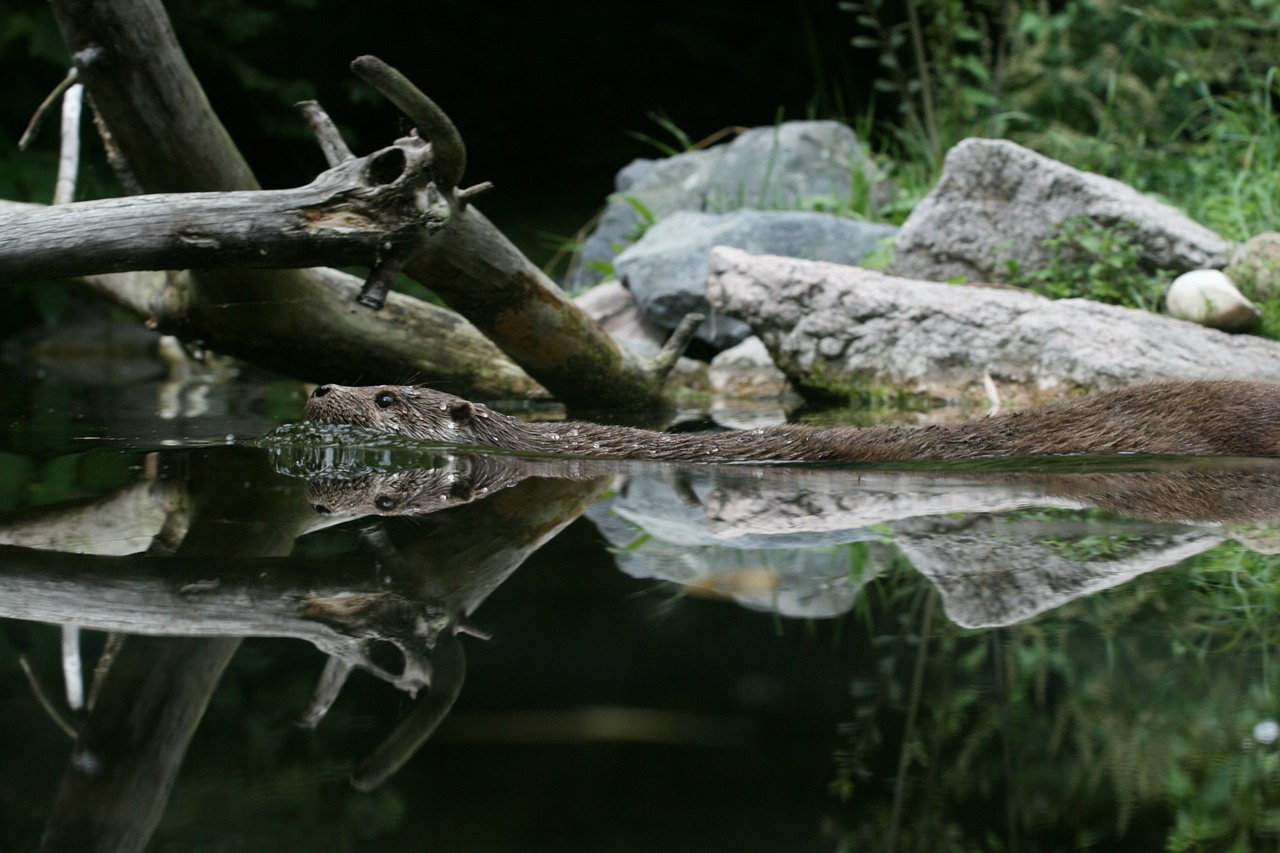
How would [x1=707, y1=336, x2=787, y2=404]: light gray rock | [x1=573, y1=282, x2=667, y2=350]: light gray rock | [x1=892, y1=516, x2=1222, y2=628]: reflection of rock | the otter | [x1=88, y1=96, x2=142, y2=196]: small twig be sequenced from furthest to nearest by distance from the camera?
[x1=573, y1=282, x2=667, y2=350]: light gray rock
[x1=707, y1=336, x2=787, y2=404]: light gray rock
[x1=88, y1=96, x2=142, y2=196]: small twig
the otter
[x1=892, y1=516, x2=1222, y2=628]: reflection of rock

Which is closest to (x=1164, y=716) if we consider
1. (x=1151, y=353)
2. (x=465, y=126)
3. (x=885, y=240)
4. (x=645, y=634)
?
(x=645, y=634)

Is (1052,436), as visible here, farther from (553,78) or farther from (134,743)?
(553,78)

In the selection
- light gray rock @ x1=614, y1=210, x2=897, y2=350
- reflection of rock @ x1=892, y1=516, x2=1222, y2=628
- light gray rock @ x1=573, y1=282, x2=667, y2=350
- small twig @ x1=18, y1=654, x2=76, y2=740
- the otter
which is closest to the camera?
small twig @ x1=18, y1=654, x2=76, y2=740

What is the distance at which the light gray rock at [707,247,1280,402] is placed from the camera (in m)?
4.80

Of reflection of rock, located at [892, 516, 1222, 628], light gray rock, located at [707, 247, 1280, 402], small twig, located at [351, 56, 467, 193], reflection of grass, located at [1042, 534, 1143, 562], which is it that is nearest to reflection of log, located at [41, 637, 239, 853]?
reflection of rock, located at [892, 516, 1222, 628]

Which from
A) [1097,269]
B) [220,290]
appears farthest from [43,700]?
[1097,269]

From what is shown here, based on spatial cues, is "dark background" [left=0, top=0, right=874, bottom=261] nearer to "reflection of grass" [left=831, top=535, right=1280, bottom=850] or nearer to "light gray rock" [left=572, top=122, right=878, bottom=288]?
→ "light gray rock" [left=572, top=122, right=878, bottom=288]

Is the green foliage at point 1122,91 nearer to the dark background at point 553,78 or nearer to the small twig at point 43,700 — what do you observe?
the dark background at point 553,78

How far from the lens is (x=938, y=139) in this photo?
8.24m

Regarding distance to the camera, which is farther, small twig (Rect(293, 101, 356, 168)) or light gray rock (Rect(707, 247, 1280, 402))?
light gray rock (Rect(707, 247, 1280, 402))

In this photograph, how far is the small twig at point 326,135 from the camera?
3.82 metres

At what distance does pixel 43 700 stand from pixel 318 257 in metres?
2.37

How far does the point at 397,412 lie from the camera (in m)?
3.86

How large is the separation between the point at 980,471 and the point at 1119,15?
6492mm
